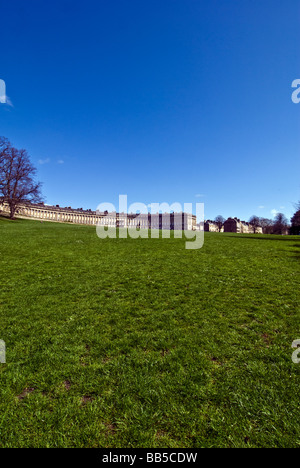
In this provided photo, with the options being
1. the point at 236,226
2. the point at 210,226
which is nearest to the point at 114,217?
the point at 210,226

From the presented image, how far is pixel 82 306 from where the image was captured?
8.31m

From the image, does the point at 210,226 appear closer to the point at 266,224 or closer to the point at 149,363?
the point at 266,224

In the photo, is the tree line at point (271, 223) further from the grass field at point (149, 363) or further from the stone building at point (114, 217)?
the grass field at point (149, 363)

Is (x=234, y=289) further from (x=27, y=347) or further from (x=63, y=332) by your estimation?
(x=27, y=347)

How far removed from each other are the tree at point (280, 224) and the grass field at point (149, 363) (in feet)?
456

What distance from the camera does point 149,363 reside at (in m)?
5.17

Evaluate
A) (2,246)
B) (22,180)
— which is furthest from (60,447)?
(22,180)

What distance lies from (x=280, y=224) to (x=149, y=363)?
149 meters

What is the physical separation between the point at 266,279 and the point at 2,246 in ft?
71.2

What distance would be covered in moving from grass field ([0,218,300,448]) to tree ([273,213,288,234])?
139 meters

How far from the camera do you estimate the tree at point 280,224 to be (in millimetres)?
128625

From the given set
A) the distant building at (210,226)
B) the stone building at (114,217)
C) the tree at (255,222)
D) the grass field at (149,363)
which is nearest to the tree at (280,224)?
the tree at (255,222)

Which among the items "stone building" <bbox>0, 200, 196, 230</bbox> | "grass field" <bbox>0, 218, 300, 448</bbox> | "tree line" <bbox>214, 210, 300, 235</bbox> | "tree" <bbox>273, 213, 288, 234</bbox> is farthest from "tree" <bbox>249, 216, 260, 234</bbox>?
"grass field" <bbox>0, 218, 300, 448</bbox>

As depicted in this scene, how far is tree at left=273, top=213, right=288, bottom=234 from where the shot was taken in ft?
Result: 422
